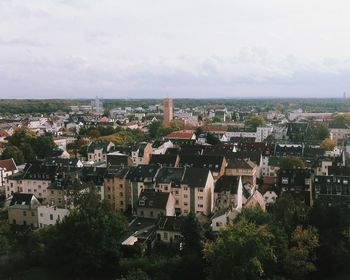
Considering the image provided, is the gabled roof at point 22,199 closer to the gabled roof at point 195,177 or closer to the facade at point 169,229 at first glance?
the facade at point 169,229

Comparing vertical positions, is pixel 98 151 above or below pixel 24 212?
above

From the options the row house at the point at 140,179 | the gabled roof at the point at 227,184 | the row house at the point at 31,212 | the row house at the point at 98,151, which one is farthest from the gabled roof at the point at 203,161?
the row house at the point at 98,151

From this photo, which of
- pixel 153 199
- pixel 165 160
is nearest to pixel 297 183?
pixel 165 160

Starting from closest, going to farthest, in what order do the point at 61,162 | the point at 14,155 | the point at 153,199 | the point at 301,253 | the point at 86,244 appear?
1. the point at 301,253
2. the point at 86,244
3. the point at 153,199
4. the point at 61,162
5. the point at 14,155

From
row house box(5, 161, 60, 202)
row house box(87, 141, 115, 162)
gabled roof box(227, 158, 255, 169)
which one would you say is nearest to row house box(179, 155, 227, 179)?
gabled roof box(227, 158, 255, 169)

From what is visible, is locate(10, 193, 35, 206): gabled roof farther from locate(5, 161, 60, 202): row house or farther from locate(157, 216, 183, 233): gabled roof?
locate(157, 216, 183, 233): gabled roof

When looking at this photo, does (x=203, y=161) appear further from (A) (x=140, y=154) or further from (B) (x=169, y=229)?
(B) (x=169, y=229)

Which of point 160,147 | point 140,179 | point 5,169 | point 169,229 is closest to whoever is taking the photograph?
point 169,229
